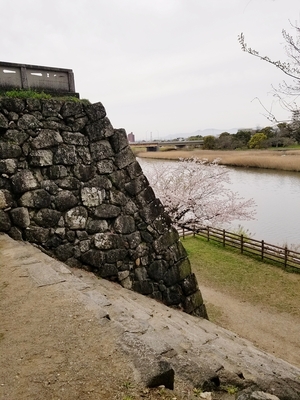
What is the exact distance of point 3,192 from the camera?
16.4 feet

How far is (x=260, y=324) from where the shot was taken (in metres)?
7.77

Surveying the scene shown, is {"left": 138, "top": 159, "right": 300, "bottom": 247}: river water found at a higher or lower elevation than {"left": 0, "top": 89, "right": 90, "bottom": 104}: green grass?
lower

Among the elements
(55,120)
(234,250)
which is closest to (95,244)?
(55,120)

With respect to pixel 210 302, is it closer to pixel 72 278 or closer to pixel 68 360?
pixel 72 278

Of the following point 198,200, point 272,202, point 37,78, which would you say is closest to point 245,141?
point 272,202

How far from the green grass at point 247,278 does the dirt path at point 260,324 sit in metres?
0.45

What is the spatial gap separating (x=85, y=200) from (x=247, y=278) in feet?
24.5

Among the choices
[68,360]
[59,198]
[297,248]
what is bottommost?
[297,248]

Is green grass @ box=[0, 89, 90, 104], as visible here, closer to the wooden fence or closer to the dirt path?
the dirt path

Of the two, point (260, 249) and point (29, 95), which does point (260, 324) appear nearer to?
point (260, 249)

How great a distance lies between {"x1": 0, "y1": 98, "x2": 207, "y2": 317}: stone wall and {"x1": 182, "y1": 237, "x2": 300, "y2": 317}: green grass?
3.84 meters

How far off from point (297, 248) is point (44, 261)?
12.2 meters

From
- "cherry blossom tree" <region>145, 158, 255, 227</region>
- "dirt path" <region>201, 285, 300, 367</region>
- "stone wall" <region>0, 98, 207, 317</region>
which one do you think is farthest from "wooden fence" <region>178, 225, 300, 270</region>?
"stone wall" <region>0, 98, 207, 317</region>

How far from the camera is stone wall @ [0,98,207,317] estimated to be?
509 centimetres
